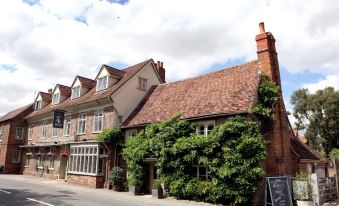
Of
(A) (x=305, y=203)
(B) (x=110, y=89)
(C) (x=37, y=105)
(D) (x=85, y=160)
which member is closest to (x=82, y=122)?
(D) (x=85, y=160)

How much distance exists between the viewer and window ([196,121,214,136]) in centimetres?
1748

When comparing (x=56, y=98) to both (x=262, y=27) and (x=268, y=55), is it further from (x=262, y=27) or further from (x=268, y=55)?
(x=268, y=55)

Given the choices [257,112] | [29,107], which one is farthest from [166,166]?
[29,107]

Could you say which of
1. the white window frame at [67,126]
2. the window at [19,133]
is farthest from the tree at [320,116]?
the window at [19,133]

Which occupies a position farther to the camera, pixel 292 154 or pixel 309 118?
pixel 309 118

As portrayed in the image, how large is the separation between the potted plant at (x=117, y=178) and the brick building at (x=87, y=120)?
1.96 metres

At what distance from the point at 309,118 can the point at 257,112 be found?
3213 cm

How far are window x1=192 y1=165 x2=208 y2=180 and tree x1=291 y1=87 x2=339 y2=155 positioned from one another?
31.0 meters

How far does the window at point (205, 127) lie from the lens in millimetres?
17484

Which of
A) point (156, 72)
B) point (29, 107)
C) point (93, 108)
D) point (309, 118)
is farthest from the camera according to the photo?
point (309, 118)

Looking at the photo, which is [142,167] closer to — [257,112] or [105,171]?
[105,171]

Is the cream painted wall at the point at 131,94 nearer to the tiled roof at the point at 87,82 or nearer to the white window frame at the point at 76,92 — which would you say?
the tiled roof at the point at 87,82

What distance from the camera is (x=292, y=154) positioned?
1845 centimetres

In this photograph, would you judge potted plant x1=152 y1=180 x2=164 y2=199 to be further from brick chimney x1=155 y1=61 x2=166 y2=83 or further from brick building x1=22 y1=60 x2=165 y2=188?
brick chimney x1=155 y1=61 x2=166 y2=83
